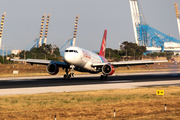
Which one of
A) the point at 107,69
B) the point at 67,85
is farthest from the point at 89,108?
the point at 107,69

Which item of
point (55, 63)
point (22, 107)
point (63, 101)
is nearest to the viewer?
point (22, 107)

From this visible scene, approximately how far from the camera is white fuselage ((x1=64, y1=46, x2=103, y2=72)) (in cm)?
4762

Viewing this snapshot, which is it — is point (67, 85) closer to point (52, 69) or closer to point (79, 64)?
Result: point (79, 64)

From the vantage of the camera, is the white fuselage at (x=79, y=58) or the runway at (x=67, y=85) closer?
the runway at (x=67, y=85)

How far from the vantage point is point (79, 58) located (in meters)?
48.6

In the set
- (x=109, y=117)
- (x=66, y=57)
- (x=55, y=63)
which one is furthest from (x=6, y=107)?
(x=55, y=63)

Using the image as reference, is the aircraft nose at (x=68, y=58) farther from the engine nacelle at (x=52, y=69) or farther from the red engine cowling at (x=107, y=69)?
the red engine cowling at (x=107, y=69)

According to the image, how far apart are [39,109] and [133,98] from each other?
8828 millimetres

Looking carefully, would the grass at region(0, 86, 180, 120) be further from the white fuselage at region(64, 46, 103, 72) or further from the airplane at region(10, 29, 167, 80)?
the airplane at region(10, 29, 167, 80)

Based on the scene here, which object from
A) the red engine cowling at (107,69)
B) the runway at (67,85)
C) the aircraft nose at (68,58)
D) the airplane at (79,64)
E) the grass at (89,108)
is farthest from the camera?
the red engine cowling at (107,69)

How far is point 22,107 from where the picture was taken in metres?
22.4

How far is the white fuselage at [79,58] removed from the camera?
156ft

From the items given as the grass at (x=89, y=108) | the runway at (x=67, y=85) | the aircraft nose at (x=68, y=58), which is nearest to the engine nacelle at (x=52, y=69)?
the runway at (x=67, y=85)

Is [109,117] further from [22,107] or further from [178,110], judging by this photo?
[22,107]
